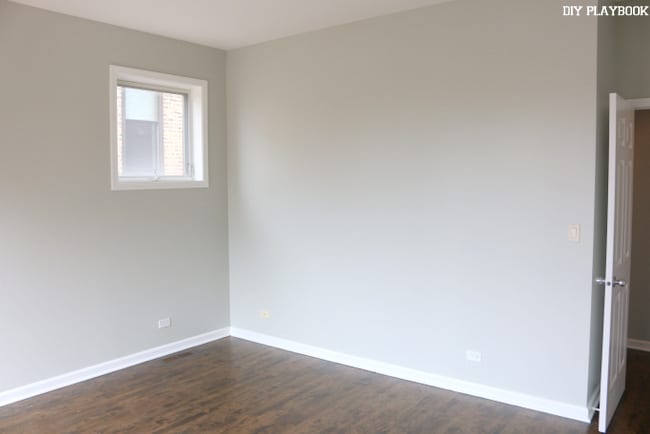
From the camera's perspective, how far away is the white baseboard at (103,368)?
3.68m

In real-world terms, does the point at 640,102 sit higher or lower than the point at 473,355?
higher

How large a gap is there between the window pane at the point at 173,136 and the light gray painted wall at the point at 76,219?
0.25 meters

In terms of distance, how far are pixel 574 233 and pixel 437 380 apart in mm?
1463

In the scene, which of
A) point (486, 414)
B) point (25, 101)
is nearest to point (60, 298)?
point (25, 101)

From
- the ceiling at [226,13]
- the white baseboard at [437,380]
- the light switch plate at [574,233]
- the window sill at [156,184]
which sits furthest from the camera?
the window sill at [156,184]

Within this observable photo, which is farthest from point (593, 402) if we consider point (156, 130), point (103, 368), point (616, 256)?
point (156, 130)

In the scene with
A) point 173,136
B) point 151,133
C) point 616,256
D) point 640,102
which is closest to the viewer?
point 616,256

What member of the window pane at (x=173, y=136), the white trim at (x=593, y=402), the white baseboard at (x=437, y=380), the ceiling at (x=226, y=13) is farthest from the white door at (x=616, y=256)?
the window pane at (x=173, y=136)

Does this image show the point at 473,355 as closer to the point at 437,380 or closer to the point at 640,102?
the point at 437,380

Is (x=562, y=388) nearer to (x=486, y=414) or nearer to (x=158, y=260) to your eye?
(x=486, y=414)

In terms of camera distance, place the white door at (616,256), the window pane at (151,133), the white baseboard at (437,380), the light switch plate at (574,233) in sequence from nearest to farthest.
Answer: the white door at (616,256)
the light switch plate at (574,233)
the white baseboard at (437,380)
the window pane at (151,133)

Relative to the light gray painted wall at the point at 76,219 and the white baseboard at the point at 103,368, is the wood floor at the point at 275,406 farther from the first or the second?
the light gray painted wall at the point at 76,219

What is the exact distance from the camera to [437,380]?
12.6 feet

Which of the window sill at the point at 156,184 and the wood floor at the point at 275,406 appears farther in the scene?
the window sill at the point at 156,184
